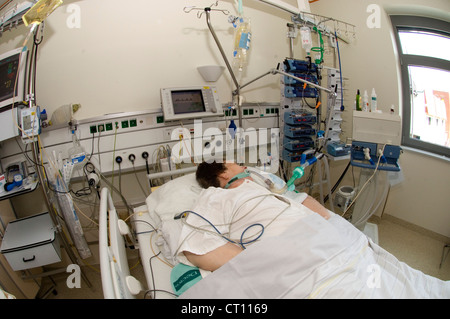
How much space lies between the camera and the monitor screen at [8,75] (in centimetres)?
142

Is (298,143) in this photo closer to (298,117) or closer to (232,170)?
(298,117)

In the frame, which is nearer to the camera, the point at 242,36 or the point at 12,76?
the point at 12,76

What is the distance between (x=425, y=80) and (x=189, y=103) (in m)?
2.49

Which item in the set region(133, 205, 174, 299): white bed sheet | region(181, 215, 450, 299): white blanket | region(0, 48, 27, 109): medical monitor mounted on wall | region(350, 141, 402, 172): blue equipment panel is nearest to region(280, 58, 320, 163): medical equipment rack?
region(350, 141, 402, 172): blue equipment panel

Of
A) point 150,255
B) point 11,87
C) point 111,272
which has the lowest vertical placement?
point 150,255

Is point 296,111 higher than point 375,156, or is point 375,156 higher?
point 296,111

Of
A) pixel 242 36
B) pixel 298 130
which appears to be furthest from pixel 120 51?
pixel 298 130

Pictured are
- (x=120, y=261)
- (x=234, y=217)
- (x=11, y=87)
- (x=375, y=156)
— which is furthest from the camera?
(x=375, y=156)

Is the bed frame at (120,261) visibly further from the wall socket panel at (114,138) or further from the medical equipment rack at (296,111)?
the medical equipment rack at (296,111)

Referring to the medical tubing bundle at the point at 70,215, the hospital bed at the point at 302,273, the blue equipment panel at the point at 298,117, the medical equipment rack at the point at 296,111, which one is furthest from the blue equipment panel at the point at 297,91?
the medical tubing bundle at the point at 70,215

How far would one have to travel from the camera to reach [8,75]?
1.44m

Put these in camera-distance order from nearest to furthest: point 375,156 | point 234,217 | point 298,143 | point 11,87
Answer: point 234,217 < point 11,87 < point 375,156 < point 298,143

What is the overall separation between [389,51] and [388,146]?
1.29 meters

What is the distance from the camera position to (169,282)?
103cm
